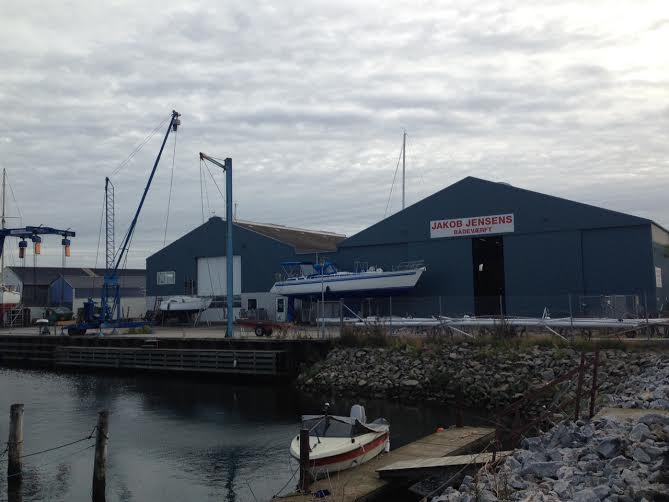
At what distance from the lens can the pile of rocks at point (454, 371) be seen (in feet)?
86.5

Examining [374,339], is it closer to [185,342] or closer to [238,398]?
[238,398]

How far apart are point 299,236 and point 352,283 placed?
60.4 feet

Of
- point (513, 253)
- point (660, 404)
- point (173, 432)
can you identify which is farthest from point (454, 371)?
point (513, 253)

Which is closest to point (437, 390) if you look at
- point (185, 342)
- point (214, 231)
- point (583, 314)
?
point (583, 314)

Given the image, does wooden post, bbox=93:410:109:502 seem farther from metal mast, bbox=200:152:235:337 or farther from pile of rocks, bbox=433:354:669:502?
metal mast, bbox=200:152:235:337

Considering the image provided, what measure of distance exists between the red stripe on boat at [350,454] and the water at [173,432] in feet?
5.90

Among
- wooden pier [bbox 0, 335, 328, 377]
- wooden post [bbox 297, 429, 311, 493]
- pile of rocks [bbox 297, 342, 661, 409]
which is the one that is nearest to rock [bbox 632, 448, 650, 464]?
wooden post [bbox 297, 429, 311, 493]

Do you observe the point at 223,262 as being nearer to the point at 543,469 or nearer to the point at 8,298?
the point at 8,298

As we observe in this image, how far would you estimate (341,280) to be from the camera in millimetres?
48344

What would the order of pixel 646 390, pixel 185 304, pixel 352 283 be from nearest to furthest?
1. pixel 646 390
2. pixel 352 283
3. pixel 185 304

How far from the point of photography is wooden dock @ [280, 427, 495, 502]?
13367 mm

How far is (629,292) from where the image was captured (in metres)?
39.5

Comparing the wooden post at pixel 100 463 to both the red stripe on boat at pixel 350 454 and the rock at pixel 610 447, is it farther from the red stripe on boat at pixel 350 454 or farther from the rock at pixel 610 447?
the rock at pixel 610 447

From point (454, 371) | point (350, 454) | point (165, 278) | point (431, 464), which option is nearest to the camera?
point (431, 464)
